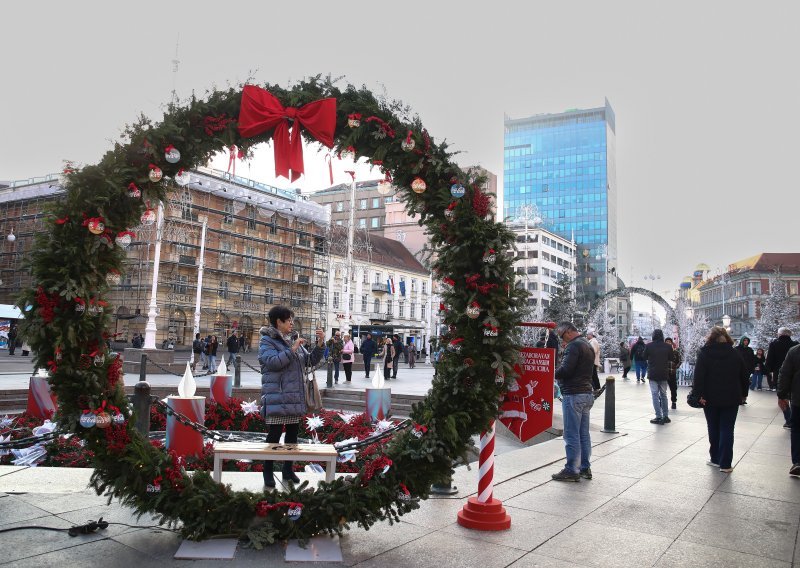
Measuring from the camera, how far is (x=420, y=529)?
513 cm

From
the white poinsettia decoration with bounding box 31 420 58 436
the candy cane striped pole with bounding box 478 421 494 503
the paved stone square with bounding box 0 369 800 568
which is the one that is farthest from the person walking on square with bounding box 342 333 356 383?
the candy cane striped pole with bounding box 478 421 494 503

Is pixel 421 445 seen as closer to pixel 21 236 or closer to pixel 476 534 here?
pixel 476 534

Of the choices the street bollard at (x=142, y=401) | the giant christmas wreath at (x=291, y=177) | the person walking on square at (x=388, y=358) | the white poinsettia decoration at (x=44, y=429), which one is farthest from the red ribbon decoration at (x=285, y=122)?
the person walking on square at (x=388, y=358)

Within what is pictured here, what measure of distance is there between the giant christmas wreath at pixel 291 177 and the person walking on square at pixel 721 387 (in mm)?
4109

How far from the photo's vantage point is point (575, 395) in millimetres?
7223

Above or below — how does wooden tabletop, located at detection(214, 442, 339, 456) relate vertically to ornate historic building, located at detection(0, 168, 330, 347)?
below

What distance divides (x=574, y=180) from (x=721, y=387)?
117685mm

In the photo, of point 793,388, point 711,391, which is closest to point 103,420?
point 711,391

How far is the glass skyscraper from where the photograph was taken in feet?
384

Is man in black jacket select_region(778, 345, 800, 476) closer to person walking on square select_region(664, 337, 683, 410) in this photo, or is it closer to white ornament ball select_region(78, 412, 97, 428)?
person walking on square select_region(664, 337, 683, 410)

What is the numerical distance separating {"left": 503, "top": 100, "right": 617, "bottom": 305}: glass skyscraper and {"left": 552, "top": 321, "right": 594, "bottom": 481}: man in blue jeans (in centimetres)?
11099

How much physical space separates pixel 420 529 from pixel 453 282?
6.89 ft

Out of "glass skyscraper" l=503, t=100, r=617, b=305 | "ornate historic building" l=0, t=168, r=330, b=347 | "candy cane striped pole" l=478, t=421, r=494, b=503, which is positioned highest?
"glass skyscraper" l=503, t=100, r=617, b=305

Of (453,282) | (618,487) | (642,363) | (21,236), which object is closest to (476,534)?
(453,282)
